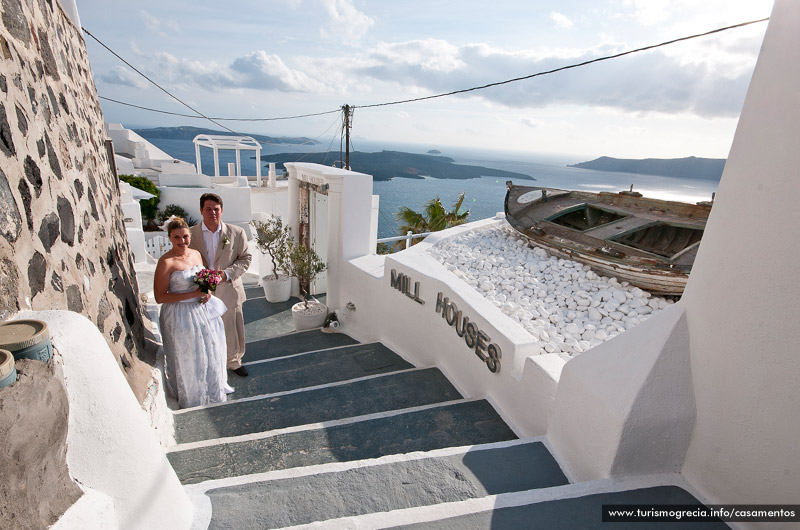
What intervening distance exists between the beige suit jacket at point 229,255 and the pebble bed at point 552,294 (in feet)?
8.77

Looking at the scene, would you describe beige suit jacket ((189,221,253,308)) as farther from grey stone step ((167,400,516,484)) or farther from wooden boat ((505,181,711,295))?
wooden boat ((505,181,711,295))

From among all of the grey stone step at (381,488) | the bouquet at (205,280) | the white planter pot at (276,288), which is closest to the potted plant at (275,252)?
the white planter pot at (276,288)

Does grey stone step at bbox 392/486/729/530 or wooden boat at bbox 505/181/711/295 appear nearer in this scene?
grey stone step at bbox 392/486/729/530

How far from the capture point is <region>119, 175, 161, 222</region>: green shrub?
1534cm

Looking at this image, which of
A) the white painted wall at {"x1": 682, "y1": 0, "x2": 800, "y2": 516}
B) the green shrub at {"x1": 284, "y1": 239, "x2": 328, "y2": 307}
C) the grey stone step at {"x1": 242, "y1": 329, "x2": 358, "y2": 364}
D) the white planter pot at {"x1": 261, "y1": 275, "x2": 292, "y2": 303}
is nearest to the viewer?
the white painted wall at {"x1": 682, "y1": 0, "x2": 800, "y2": 516}

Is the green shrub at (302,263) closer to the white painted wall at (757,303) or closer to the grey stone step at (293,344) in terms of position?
the grey stone step at (293,344)

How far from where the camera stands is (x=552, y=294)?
4895 millimetres

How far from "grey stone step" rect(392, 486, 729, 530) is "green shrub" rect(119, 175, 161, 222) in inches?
649

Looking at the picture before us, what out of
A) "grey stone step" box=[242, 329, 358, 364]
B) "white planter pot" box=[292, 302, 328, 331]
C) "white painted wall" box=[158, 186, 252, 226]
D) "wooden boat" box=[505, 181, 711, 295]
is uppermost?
"wooden boat" box=[505, 181, 711, 295]

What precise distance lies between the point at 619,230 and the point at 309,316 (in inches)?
201

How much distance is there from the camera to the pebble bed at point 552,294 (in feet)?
13.6

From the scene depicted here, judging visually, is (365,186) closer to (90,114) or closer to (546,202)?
(546,202)

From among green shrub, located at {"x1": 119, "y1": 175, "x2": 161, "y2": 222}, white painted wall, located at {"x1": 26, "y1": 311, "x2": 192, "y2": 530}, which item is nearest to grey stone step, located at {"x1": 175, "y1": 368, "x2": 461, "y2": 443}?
white painted wall, located at {"x1": 26, "y1": 311, "x2": 192, "y2": 530}

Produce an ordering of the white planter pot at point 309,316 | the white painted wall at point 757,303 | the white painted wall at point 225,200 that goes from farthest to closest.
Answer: the white painted wall at point 225,200
the white planter pot at point 309,316
the white painted wall at point 757,303
